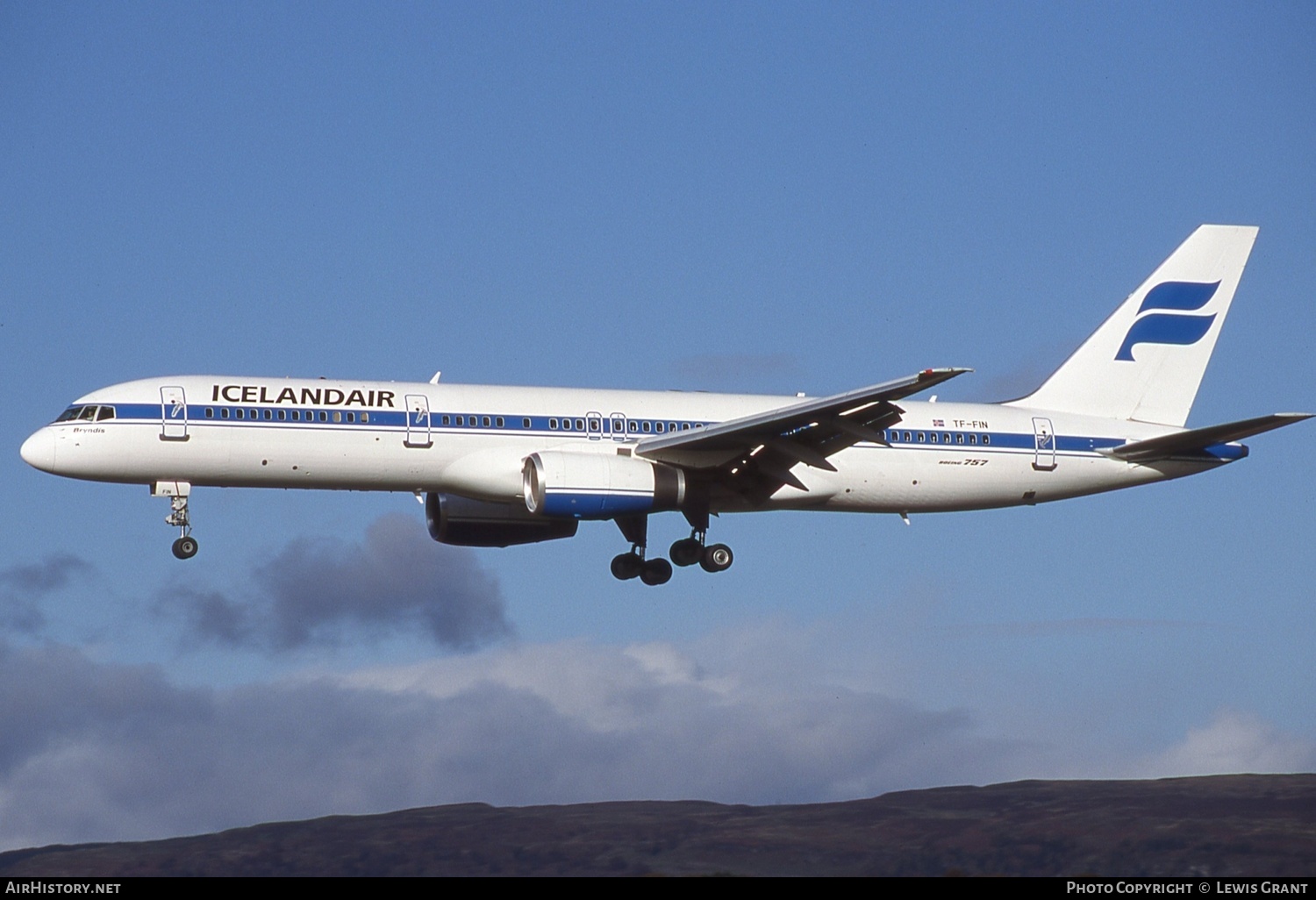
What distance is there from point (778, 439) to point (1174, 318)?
61.6 feet

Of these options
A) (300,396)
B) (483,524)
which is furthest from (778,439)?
(300,396)

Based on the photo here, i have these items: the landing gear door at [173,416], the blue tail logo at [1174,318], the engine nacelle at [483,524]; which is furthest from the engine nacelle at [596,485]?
the blue tail logo at [1174,318]

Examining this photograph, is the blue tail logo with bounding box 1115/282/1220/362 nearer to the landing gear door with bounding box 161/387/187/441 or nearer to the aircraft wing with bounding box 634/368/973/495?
the aircraft wing with bounding box 634/368/973/495

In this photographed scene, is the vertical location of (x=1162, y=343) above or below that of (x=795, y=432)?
above

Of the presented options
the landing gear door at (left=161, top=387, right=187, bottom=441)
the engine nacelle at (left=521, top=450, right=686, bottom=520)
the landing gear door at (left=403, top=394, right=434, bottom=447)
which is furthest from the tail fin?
the landing gear door at (left=161, top=387, right=187, bottom=441)

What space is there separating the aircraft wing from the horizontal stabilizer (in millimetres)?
10362

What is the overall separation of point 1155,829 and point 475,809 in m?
35.4

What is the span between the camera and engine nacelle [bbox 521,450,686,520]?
49.0 metres

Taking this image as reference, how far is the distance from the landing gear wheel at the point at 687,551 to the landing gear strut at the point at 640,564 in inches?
70.9

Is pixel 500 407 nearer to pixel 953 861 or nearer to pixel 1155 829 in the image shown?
pixel 953 861

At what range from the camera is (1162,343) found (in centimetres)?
6106

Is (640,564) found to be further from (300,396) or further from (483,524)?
(300,396)

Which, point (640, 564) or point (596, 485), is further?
point (640, 564)

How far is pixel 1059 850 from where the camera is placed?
8544 centimetres
